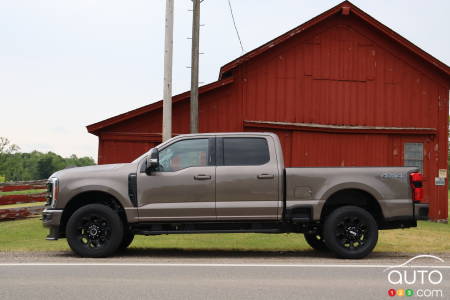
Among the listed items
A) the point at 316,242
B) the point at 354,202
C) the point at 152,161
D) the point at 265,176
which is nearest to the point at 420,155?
the point at 316,242

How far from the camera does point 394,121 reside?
2033 cm

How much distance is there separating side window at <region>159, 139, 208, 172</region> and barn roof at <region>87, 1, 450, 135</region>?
8.45m

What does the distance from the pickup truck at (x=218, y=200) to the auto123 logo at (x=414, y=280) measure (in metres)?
1.09

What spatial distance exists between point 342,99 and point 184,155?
36.0ft

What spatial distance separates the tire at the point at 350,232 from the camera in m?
9.96

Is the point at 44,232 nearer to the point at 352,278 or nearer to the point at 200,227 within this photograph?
the point at 200,227

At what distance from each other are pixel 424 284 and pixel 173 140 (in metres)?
4.57

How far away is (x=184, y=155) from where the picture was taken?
33.5ft

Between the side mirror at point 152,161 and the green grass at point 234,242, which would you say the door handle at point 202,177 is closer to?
the side mirror at point 152,161

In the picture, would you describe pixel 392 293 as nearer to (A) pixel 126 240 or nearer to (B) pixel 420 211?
(B) pixel 420 211

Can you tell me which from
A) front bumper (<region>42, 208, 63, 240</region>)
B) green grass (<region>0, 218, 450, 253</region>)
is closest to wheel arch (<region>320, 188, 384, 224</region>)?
green grass (<region>0, 218, 450, 253</region>)

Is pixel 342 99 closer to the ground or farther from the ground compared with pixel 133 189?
farther from the ground

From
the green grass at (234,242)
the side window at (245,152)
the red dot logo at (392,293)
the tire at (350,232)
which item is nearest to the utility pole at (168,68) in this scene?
the green grass at (234,242)

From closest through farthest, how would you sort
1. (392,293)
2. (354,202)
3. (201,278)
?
(392,293) < (201,278) < (354,202)
